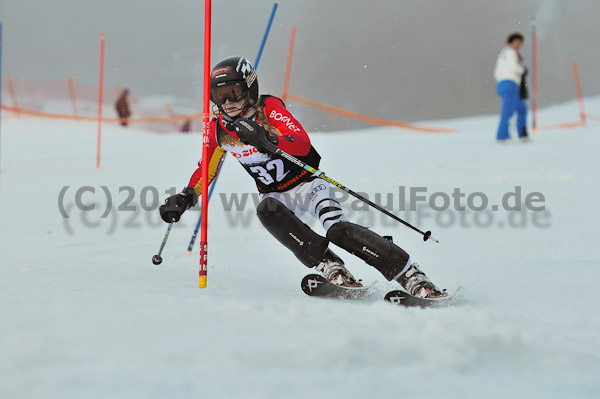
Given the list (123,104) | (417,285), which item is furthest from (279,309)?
(123,104)

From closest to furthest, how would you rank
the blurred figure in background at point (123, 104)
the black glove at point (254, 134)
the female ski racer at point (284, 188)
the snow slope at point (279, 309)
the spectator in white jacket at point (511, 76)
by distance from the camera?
1. the snow slope at point (279, 309)
2. the black glove at point (254, 134)
3. the female ski racer at point (284, 188)
4. the spectator in white jacket at point (511, 76)
5. the blurred figure in background at point (123, 104)

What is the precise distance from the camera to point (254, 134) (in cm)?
293

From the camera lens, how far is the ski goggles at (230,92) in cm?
319

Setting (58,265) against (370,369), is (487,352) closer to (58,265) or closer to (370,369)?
(370,369)

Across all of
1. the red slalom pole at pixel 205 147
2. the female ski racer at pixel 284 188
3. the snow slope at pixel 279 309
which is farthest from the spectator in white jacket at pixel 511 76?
the red slalom pole at pixel 205 147

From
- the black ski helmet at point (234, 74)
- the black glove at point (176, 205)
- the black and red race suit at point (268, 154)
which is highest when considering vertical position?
the black ski helmet at point (234, 74)

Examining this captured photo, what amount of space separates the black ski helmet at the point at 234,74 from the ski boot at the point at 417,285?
3.97 ft

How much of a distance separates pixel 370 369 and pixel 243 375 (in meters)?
0.41

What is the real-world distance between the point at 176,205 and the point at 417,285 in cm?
132

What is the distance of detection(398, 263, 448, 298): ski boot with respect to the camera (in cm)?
302

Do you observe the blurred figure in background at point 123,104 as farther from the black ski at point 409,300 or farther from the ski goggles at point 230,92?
the black ski at point 409,300

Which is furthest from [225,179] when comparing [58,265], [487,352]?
[487,352]

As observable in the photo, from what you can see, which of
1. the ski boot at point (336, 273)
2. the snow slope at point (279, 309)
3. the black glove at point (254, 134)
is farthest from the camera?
the ski boot at point (336, 273)

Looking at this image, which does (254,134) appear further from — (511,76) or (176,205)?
(511,76)
